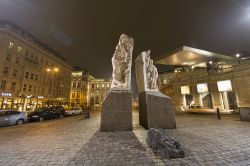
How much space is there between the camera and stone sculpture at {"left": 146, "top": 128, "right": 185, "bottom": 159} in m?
4.32

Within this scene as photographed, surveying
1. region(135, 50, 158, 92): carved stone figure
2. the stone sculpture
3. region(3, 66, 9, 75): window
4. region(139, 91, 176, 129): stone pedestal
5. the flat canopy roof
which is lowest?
the stone sculpture

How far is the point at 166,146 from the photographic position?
454cm

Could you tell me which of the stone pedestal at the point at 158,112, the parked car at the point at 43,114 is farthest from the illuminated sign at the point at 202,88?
the parked car at the point at 43,114

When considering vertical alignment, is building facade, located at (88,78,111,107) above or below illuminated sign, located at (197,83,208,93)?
above

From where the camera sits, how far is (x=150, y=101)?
9.38 meters

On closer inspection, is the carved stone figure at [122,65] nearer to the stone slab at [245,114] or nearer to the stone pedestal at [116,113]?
the stone pedestal at [116,113]

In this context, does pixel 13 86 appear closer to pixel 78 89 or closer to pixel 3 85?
pixel 3 85

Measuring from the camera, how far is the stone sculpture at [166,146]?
432 centimetres

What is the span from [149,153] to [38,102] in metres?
40.7

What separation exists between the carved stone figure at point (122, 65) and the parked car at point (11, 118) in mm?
12244

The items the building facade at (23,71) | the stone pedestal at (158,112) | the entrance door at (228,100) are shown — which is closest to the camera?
the stone pedestal at (158,112)

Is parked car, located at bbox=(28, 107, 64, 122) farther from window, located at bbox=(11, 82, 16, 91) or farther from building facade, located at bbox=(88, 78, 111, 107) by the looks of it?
building facade, located at bbox=(88, 78, 111, 107)

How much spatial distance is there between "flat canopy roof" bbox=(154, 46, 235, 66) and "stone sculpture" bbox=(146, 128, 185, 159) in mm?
28586

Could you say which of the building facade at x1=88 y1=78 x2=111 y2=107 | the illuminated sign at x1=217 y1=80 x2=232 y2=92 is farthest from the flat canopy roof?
the building facade at x1=88 y1=78 x2=111 y2=107
